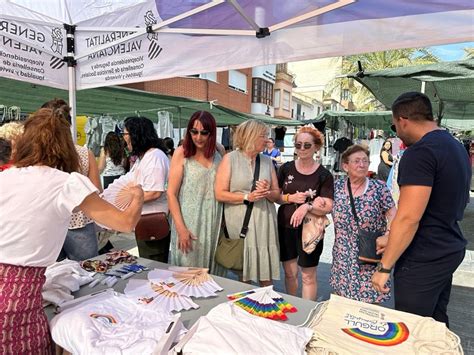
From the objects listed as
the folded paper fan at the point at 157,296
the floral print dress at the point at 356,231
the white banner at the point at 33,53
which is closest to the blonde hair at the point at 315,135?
the floral print dress at the point at 356,231

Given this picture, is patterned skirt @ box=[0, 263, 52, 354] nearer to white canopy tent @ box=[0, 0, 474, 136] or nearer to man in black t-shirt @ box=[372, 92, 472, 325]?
man in black t-shirt @ box=[372, 92, 472, 325]

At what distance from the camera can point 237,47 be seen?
260 cm

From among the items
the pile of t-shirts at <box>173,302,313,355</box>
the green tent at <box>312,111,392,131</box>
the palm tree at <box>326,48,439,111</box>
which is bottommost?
the pile of t-shirts at <box>173,302,313,355</box>

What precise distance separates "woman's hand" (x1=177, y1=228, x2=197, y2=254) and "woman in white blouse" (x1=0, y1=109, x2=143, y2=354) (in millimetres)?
1037

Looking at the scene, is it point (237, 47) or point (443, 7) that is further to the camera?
point (237, 47)

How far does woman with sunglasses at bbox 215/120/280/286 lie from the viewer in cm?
235

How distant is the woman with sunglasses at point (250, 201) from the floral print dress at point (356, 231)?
0.46 m

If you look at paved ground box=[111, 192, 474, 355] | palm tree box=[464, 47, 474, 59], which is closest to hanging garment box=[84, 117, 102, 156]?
paved ground box=[111, 192, 474, 355]

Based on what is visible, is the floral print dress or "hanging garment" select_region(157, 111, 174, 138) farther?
"hanging garment" select_region(157, 111, 174, 138)

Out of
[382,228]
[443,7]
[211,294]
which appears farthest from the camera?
[382,228]

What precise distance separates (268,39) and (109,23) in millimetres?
1494

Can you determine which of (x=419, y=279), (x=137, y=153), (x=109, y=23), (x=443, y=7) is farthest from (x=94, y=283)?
(x=443, y=7)

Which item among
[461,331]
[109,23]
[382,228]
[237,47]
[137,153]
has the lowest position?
[461,331]

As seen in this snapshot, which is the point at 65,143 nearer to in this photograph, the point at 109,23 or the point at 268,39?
the point at 268,39
